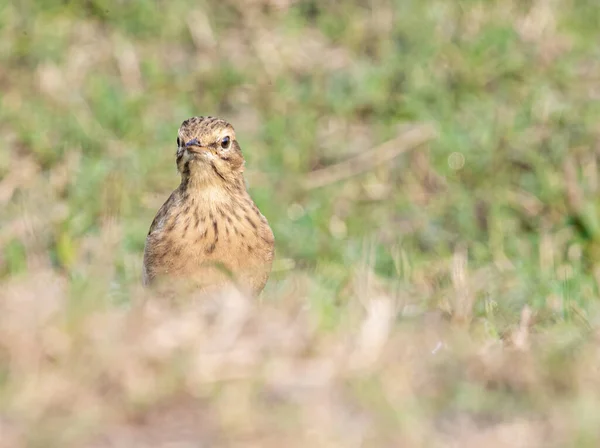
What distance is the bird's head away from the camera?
6.75 meters

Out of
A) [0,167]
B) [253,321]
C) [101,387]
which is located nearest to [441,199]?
[0,167]

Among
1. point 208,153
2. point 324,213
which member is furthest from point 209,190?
point 324,213

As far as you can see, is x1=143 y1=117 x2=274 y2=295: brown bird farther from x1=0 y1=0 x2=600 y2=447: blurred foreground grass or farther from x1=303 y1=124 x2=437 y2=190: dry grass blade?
x1=303 y1=124 x2=437 y2=190: dry grass blade

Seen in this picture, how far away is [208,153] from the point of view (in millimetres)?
6809

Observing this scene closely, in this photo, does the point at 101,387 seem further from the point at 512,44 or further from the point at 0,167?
the point at 512,44

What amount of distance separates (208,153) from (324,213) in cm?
239

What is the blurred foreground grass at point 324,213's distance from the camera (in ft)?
13.1

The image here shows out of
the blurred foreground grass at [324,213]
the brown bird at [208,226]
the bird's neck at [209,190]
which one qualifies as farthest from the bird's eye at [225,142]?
the blurred foreground grass at [324,213]

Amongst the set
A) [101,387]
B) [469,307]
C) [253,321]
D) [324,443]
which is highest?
[469,307]

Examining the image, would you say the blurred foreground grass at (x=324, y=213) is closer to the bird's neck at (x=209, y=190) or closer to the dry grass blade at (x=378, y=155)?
the dry grass blade at (x=378, y=155)

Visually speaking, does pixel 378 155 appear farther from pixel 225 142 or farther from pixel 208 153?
pixel 208 153

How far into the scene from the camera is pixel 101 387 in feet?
12.9

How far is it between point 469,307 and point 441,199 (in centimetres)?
336

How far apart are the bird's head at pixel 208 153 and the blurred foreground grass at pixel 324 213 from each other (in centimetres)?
64
